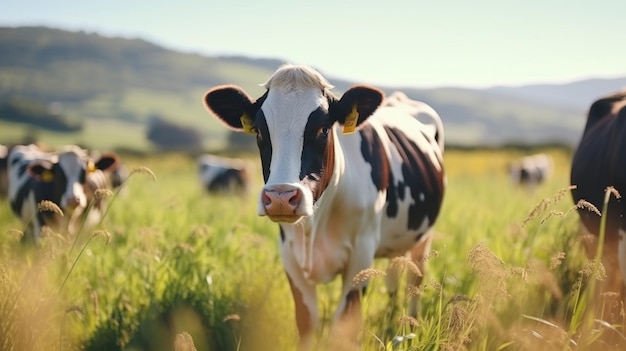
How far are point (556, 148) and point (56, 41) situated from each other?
178255 millimetres

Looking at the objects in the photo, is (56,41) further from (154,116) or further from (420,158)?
(420,158)

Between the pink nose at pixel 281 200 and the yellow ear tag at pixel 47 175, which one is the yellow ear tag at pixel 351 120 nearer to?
the pink nose at pixel 281 200

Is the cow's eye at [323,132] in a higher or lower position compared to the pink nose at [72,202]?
higher

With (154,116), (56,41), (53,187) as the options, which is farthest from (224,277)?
(56,41)

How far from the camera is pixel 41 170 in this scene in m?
7.83

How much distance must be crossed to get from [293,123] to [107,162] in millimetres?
5525

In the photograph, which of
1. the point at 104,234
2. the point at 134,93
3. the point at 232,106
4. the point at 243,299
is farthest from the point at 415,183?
the point at 134,93

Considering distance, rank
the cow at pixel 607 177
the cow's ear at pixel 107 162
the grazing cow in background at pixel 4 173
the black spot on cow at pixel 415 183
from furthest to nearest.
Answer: the grazing cow in background at pixel 4 173 → the cow's ear at pixel 107 162 → the black spot on cow at pixel 415 183 → the cow at pixel 607 177

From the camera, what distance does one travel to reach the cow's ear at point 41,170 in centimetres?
777

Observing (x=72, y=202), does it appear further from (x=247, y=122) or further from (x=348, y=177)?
(x=348, y=177)

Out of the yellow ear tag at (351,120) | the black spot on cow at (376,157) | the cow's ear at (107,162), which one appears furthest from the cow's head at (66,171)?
the yellow ear tag at (351,120)

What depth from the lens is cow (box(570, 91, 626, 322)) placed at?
14.1 ft

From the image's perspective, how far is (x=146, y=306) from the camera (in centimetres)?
461

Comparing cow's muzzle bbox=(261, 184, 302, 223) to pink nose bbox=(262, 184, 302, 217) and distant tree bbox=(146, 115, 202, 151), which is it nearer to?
pink nose bbox=(262, 184, 302, 217)
